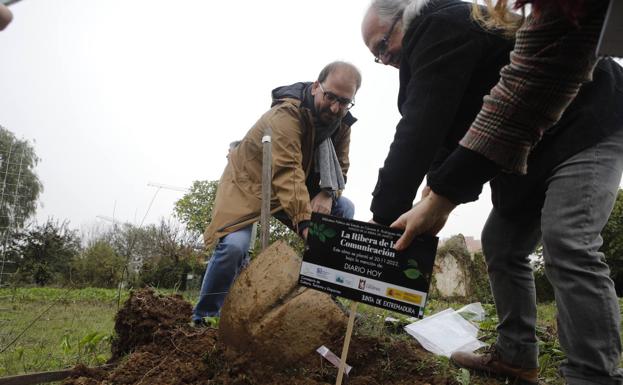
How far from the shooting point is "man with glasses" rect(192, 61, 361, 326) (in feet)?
9.31

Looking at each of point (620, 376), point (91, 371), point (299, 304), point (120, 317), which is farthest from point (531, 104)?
point (120, 317)

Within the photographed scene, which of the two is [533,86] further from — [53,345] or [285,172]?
[53,345]

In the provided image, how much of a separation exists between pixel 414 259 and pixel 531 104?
0.63 m

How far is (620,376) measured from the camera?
1302 millimetres

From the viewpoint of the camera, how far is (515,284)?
6.49ft

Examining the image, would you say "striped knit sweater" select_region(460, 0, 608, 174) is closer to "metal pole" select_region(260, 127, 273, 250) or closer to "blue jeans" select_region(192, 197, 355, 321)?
"metal pole" select_region(260, 127, 273, 250)

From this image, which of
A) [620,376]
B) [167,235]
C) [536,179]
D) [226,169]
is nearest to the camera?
[620,376]

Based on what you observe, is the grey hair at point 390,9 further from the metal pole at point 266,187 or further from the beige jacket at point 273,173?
the beige jacket at point 273,173

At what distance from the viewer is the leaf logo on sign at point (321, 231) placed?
160 cm

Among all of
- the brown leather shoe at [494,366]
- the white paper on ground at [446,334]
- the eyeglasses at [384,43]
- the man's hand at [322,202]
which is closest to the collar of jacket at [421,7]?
the eyeglasses at [384,43]

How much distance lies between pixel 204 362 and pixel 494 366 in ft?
4.80

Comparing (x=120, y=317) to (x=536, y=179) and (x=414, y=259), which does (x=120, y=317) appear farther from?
(x=536, y=179)

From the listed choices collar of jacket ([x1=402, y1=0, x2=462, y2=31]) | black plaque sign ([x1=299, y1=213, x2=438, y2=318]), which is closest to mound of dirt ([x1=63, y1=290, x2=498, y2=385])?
black plaque sign ([x1=299, y1=213, x2=438, y2=318])

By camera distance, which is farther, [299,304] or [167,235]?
[167,235]
